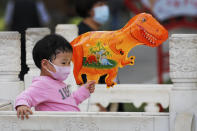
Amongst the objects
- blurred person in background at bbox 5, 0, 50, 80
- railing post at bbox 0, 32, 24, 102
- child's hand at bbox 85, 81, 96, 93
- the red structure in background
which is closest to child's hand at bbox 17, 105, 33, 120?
child's hand at bbox 85, 81, 96, 93

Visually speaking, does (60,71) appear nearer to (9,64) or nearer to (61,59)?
(61,59)

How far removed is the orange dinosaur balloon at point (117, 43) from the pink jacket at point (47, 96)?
281 millimetres

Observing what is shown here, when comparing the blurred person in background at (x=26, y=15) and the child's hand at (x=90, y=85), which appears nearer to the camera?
the child's hand at (x=90, y=85)

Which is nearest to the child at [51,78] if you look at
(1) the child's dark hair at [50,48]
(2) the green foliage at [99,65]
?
(1) the child's dark hair at [50,48]

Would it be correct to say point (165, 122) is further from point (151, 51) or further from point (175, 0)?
point (151, 51)

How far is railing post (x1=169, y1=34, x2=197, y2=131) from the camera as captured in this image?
11.6ft

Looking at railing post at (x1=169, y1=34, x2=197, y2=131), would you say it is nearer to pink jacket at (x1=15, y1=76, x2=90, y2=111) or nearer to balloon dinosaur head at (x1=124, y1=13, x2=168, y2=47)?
Answer: balloon dinosaur head at (x1=124, y1=13, x2=168, y2=47)

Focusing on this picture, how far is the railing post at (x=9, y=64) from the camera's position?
172 inches

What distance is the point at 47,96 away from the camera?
12.1 feet

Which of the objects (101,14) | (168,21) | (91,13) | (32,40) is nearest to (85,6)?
(91,13)

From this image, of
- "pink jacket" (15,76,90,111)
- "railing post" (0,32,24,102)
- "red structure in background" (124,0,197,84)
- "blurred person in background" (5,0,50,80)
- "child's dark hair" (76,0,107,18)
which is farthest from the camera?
"blurred person in background" (5,0,50,80)

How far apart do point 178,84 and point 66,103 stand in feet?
2.78

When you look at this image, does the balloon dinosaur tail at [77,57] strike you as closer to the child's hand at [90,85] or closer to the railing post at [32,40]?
the child's hand at [90,85]

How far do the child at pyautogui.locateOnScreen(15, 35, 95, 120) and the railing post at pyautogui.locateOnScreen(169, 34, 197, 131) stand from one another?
2.51ft
